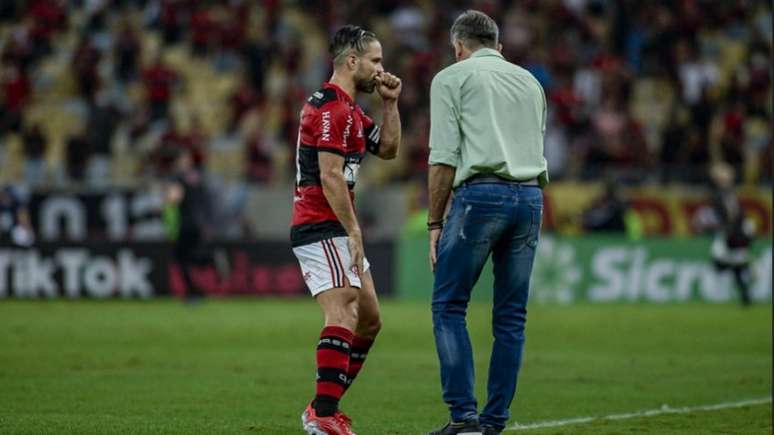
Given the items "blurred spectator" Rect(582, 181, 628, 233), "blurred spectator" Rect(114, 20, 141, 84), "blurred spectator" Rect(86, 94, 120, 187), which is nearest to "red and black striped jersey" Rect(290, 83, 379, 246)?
"blurred spectator" Rect(582, 181, 628, 233)

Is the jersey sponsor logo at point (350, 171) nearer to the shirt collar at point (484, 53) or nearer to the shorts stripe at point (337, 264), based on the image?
the shorts stripe at point (337, 264)

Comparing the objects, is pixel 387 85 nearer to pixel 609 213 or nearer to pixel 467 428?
pixel 467 428

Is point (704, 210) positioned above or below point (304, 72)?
below

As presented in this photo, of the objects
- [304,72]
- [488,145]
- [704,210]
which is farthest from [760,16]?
[488,145]

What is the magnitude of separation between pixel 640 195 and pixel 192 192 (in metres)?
8.84

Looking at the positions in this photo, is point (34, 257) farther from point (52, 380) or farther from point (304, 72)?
point (52, 380)

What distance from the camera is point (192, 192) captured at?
76.5ft

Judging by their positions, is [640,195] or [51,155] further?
[51,155]

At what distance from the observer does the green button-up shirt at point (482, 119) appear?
26.9 feet

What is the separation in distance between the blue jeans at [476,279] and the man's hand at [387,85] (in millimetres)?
888

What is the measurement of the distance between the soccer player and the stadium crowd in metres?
18.3

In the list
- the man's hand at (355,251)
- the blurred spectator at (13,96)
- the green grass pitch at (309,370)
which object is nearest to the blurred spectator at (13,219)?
the green grass pitch at (309,370)

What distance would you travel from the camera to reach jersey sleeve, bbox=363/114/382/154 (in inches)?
358

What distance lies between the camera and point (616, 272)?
25109 mm
